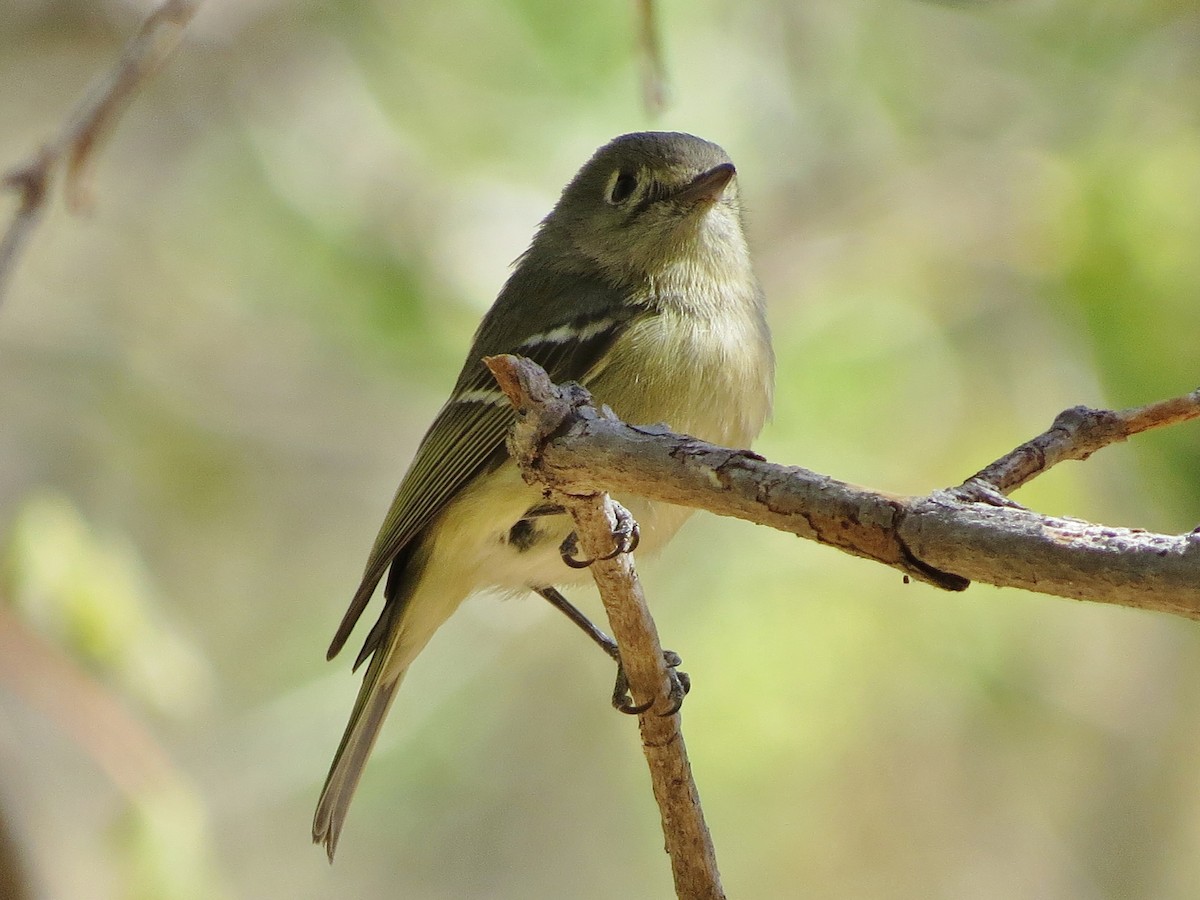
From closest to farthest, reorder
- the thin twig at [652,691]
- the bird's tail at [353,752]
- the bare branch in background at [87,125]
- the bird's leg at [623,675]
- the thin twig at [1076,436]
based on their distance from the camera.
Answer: the thin twig at [1076,436] < the thin twig at [652,691] < the bare branch in background at [87,125] < the bird's leg at [623,675] < the bird's tail at [353,752]

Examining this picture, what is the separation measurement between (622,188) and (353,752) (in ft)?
5.26

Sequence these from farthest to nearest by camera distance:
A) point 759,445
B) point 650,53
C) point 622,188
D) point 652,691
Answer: point 759,445, point 622,188, point 650,53, point 652,691

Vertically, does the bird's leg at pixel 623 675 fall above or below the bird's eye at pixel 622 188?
below

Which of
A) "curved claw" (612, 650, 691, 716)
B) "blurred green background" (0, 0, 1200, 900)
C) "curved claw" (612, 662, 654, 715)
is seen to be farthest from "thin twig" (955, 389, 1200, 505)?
"blurred green background" (0, 0, 1200, 900)

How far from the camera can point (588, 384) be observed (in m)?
2.90

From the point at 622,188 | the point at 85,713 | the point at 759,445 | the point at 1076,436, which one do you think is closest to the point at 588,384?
the point at 622,188

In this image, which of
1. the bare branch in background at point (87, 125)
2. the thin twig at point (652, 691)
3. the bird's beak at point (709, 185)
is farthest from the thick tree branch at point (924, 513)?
the bird's beak at point (709, 185)

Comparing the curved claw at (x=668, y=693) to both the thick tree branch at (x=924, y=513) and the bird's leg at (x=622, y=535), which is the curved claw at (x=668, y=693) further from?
the thick tree branch at (x=924, y=513)

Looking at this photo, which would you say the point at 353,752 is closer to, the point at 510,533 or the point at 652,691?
the point at 510,533

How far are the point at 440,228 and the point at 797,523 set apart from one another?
3590 millimetres

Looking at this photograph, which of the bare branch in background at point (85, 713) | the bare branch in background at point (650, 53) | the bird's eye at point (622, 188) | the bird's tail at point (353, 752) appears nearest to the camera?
the bare branch in background at point (85, 713)

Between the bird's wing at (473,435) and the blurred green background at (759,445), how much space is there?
0.72m

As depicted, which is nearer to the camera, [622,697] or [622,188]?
[622,697]

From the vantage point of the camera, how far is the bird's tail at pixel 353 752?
305cm
